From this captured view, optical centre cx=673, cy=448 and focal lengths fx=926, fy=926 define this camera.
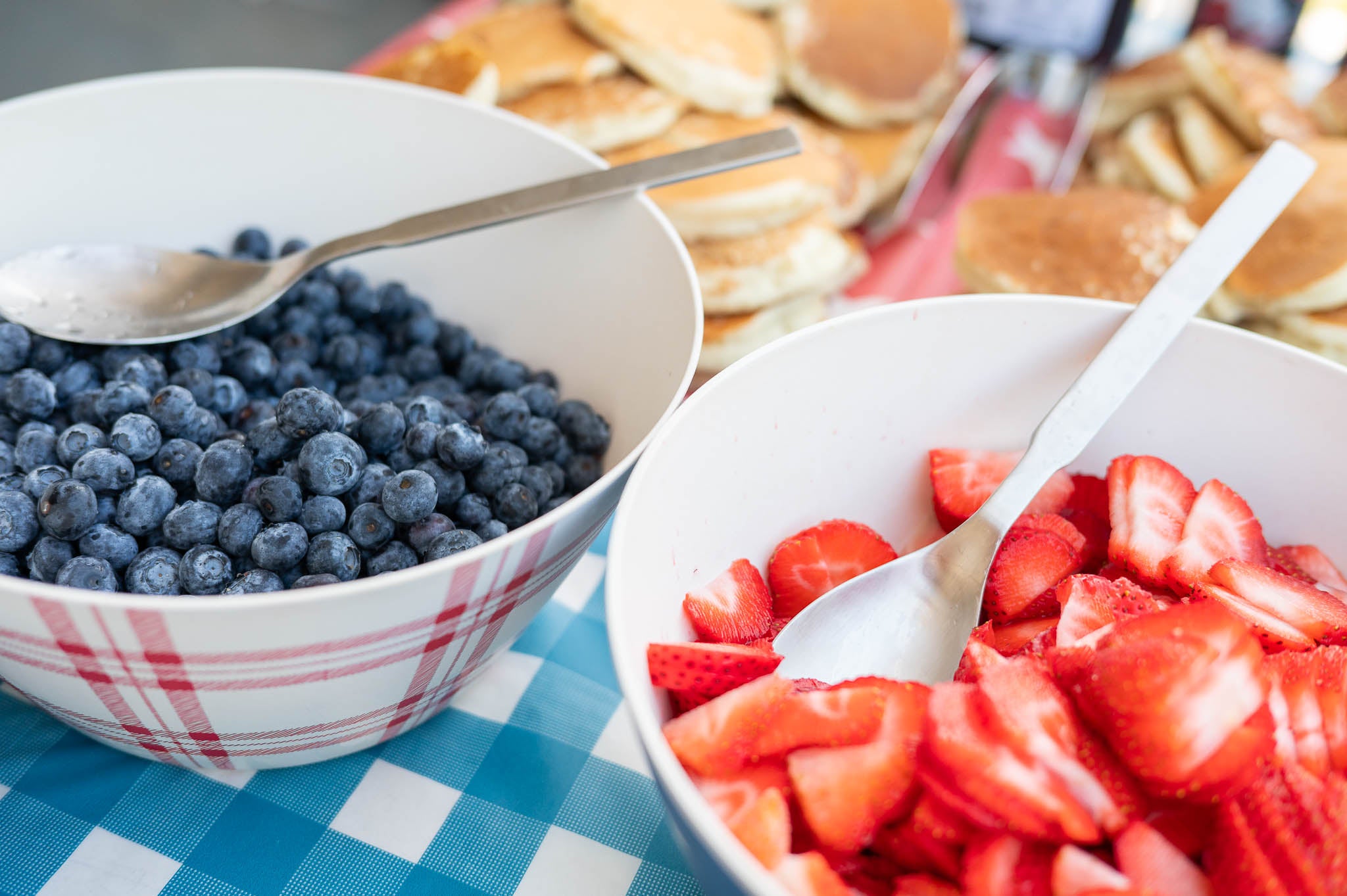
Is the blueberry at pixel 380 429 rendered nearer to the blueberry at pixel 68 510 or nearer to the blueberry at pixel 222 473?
the blueberry at pixel 222 473

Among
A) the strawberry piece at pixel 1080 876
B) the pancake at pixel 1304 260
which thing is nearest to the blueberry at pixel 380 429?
the strawberry piece at pixel 1080 876

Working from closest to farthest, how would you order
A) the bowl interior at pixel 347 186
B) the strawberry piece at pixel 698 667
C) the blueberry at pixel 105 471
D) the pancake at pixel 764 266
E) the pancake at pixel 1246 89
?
the strawberry piece at pixel 698 667 → the blueberry at pixel 105 471 → the bowl interior at pixel 347 186 → the pancake at pixel 764 266 → the pancake at pixel 1246 89

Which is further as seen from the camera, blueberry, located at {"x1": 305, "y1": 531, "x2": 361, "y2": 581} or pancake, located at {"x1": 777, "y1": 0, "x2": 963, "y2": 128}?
pancake, located at {"x1": 777, "y1": 0, "x2": 963, "y2": 128}

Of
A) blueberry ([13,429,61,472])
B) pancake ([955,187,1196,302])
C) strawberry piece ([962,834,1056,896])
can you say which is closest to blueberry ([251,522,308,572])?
blueberry ([13,429,61,472])

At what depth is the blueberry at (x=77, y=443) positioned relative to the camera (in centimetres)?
73

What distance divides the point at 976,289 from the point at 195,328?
101cm

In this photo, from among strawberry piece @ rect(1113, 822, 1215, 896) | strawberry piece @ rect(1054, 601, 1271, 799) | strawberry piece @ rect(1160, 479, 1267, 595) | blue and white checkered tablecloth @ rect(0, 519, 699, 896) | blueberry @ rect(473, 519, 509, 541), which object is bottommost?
blue and white checkered tablecloth @ rect(0, 519, 699, 896)

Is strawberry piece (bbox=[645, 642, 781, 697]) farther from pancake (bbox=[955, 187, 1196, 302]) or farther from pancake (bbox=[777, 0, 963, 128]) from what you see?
pancake (bbox=[777, 0, 963, 128])

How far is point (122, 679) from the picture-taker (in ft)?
1.83

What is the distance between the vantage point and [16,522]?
663 millimetres

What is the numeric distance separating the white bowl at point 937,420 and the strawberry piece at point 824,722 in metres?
0.12

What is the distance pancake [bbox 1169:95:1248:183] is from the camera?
5.23 ft

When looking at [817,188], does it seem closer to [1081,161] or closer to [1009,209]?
[1009,209]

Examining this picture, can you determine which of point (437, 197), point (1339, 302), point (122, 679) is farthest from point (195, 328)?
point (1339, 302)
